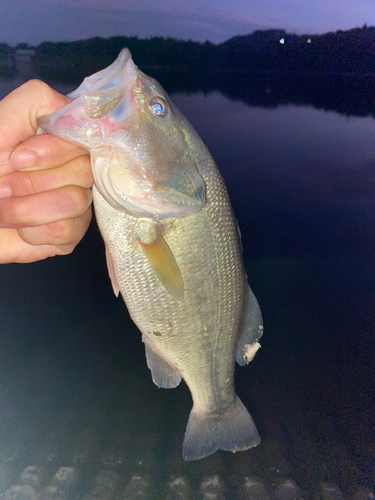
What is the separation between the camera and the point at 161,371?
48.5 inches

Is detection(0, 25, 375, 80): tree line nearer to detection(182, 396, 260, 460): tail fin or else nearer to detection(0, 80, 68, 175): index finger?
detection(0, 80, 68, 175): index finger

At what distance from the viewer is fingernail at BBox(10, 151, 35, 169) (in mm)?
803

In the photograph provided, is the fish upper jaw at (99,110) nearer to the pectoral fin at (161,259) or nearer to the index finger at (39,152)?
the index finger at (39,152)

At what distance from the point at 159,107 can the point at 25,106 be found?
0.42 meters

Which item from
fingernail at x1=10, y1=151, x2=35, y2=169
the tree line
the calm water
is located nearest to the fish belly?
fingernail at x1=10, y1=151, x2=35, y2=169

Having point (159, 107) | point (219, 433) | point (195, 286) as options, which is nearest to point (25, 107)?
point (159, 107)

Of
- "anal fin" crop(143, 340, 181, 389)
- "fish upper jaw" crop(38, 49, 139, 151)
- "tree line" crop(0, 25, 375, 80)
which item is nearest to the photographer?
"fish upper jaw" crop(38, 49, 139, 151)

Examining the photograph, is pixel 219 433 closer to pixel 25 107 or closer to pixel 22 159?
pixel 22 159

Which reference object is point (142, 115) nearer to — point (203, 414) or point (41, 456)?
point (203, 414)

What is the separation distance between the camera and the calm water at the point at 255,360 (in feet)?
7.75

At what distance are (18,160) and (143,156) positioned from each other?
382 mm

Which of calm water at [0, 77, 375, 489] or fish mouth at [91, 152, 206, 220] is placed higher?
fish mouth at [91, 152, 206, 220]

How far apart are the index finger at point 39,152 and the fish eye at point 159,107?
29cm

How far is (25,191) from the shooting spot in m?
0.88
